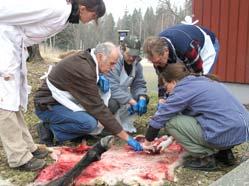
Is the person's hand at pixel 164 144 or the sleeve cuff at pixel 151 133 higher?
the sleeve cuff at pixel 151 133

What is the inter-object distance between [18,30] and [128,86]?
1.84 meters

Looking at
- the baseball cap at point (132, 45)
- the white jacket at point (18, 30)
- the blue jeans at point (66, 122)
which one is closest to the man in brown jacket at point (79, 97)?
the blue jeans at point (66, 122)

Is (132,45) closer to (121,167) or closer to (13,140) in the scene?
(121,167)

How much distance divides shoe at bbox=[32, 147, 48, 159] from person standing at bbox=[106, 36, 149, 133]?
106 cm

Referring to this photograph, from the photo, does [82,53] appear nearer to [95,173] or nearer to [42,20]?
[42,20]

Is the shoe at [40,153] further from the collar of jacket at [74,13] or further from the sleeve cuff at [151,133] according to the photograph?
the collar of jacket at [74,13]

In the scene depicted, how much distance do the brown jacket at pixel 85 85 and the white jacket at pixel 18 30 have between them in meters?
0.51

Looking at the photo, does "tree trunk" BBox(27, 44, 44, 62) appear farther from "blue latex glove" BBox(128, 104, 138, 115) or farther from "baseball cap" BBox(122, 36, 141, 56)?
"baseball cap" BBox(122, 36, 141, 56)

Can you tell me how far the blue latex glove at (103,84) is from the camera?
4.69 meters

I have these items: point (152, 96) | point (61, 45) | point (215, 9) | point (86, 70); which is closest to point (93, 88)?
point (86, 70)

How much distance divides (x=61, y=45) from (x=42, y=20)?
3565cm

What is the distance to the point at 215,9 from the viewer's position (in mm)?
8305

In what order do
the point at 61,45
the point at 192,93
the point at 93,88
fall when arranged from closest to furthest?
the point at 192,93 < the point at 93,88 < the point at 61,45

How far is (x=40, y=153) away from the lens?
4180mm
